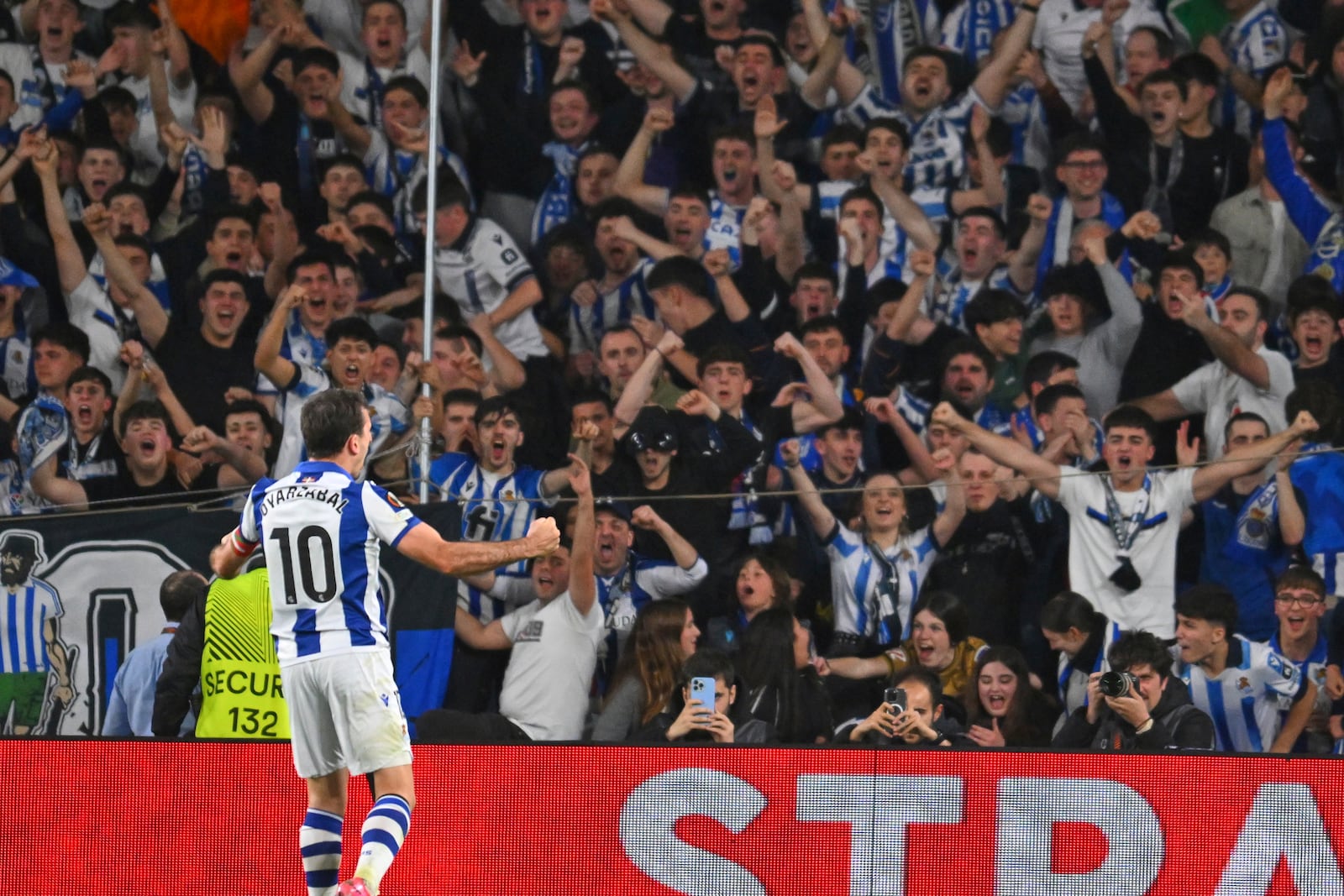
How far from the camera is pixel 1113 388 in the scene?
9.95 meters

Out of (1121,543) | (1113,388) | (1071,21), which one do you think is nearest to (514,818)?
(1121,543)

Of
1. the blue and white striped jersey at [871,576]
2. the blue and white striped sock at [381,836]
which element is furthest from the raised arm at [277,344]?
the blue and white striped sock at [381,836]

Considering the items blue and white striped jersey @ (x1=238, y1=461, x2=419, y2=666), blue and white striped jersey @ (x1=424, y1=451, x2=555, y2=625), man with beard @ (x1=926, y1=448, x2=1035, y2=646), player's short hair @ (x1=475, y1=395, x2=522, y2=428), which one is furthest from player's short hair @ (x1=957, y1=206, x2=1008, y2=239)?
blue and white striped jersey @ (x1=238, y1=461, x2=419, y2=666)

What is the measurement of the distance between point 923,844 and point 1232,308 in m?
4.41

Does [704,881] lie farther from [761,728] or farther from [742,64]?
[742,64]

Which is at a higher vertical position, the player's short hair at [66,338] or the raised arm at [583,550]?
the player's short hair at [66,338]

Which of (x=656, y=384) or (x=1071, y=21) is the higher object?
(x=1071, y=21)

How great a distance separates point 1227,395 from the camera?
31.2 ft

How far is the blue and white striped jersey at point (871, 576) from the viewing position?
9.33 metres

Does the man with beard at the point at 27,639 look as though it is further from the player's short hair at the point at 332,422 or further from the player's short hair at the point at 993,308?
the player's short hair at the point at 993,308

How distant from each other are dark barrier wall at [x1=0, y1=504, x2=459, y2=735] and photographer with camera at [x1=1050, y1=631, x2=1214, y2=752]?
2878 millimetres

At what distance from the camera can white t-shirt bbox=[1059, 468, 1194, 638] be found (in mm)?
→ 8945

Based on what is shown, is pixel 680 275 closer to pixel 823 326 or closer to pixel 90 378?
pixel 823 326

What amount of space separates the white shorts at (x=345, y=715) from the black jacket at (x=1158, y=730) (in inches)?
114
